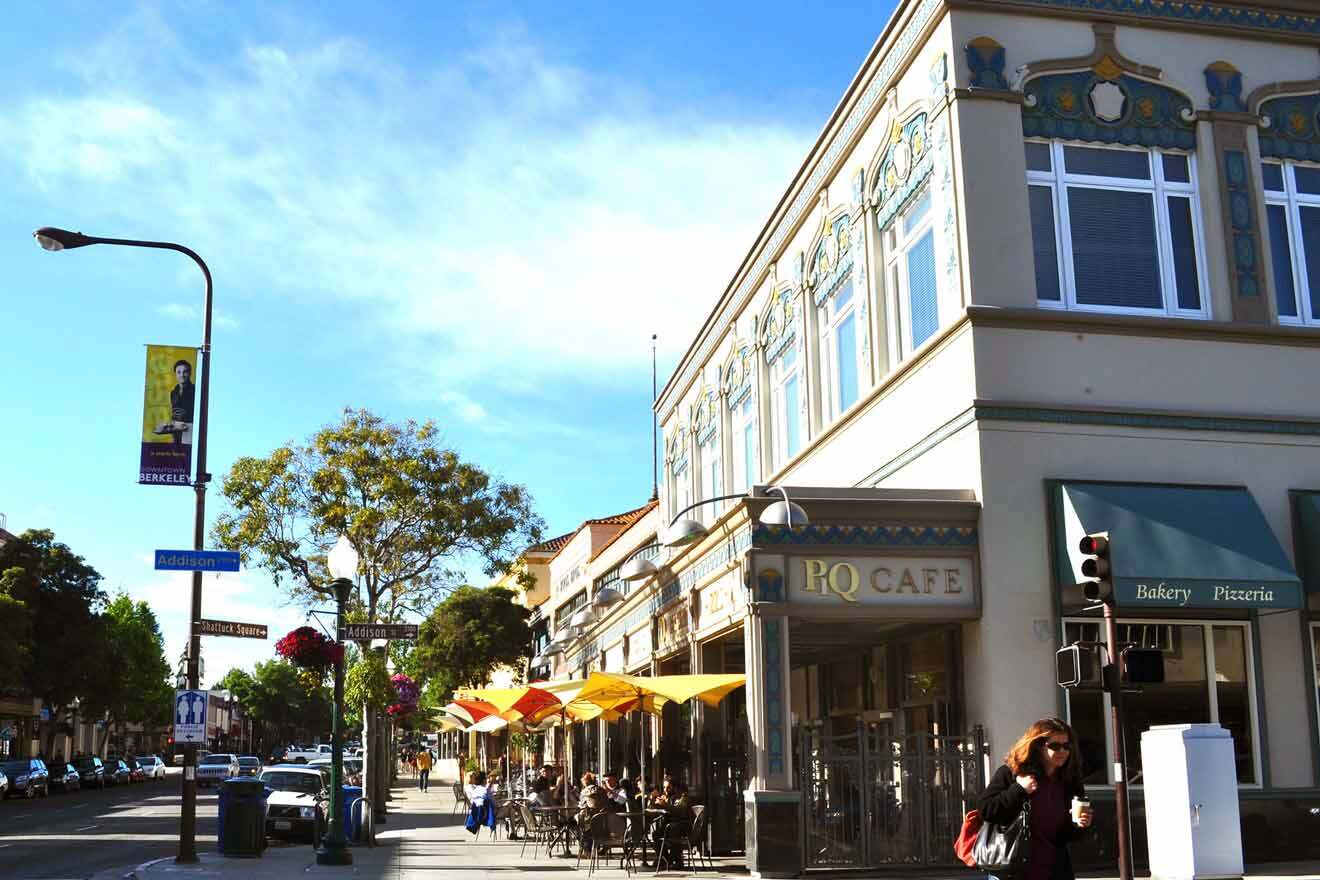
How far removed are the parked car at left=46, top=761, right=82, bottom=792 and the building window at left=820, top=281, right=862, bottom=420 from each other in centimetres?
4228

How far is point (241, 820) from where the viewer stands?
21.4m

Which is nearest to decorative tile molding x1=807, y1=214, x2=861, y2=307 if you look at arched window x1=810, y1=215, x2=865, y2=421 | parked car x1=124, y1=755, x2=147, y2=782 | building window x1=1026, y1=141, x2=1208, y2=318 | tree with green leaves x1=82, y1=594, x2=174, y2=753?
arched window x1=810, y1=215, x2=865, y2=421

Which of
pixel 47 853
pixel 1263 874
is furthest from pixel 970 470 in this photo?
pixel 47 853

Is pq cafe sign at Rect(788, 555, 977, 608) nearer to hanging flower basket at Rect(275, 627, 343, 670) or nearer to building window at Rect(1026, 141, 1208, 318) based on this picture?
building window at Rect(1026, 141, 1208, 318)

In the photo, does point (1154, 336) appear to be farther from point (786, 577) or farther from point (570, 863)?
point (570, 863)

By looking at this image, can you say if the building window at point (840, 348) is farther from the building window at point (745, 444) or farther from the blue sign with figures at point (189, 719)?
the blue sign with figures at point (189, 719)

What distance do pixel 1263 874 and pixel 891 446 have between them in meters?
7.49

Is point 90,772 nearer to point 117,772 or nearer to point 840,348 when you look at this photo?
point 117,772

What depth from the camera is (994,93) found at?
18391mm

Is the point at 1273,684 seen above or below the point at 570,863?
above

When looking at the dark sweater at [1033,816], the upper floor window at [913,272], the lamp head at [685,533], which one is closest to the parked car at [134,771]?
the lamp head at [685,533]

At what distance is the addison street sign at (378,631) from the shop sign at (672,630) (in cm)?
519

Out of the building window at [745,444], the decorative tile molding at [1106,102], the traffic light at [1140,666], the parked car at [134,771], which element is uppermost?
the decorative tile molding at [1106,102]

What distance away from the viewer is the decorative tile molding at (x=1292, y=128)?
19500 mm
